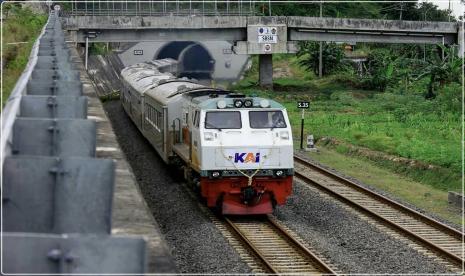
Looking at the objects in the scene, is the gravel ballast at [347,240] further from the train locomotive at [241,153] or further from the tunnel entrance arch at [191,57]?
the tunnel entrance arch at [191,57]

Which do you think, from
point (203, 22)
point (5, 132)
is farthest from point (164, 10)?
point (5, 132)

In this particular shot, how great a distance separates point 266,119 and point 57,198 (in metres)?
11.5

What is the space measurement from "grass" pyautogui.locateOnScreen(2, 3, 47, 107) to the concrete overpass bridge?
1178 centimetres

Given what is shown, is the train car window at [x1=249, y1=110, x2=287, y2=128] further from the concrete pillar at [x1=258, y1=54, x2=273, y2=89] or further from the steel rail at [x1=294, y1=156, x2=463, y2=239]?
the concrete pillar at [x1=258, y1=54, x2=273, y2=89]

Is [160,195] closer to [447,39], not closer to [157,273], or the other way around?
[157,273]

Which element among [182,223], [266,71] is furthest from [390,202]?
[266,71]

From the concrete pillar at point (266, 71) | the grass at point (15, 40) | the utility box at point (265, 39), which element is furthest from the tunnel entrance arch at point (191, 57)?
the grass at point (15, 40)

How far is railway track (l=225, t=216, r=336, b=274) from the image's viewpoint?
42.4 ft

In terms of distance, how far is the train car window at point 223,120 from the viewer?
16.7 metres

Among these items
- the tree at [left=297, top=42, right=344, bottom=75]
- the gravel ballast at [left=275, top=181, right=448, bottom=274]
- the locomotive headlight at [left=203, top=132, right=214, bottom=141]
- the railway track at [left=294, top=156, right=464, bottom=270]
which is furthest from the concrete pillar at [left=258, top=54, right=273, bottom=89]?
the locomotive headlight at [left=203, top=132, right=214, bottom=141]

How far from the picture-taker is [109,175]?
557 cm

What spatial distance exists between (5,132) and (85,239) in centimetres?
184

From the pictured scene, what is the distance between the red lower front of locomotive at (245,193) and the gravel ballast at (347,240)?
575 mm

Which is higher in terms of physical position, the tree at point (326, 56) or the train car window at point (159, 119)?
the tree at point (326, 56)
